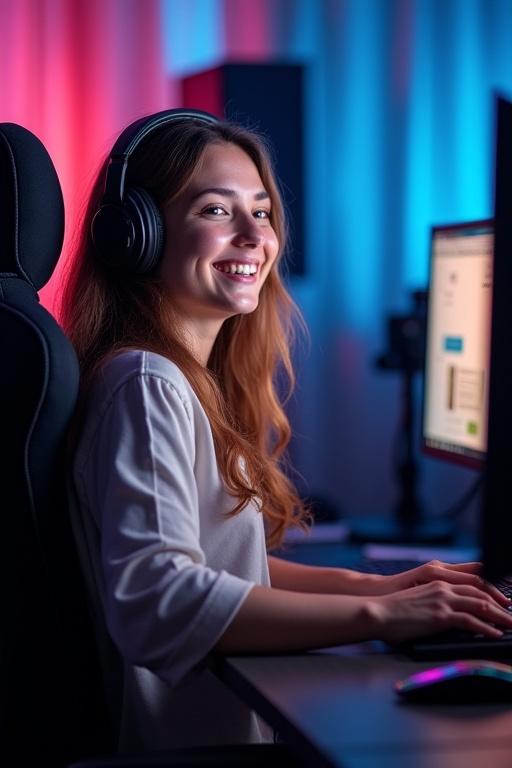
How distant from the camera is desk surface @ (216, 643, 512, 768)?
85 cm

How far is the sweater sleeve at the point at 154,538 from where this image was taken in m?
1.09

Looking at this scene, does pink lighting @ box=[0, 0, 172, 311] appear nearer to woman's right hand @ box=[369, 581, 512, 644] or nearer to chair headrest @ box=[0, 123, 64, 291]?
chair headrest @ box=[0, 123, 64, 291]

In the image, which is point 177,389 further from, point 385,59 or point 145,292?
point 385,59

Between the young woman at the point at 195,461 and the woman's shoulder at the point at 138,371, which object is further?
the woman's shoulder at the point at 138,371

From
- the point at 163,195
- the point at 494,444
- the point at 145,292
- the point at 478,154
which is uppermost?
the point at 478,154

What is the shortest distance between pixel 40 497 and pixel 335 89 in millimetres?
2302

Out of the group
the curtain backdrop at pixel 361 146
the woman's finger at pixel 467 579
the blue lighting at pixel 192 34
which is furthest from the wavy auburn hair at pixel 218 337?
the blue lighting at pixel 192 34

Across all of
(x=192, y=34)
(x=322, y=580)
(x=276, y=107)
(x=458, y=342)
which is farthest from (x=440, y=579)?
(x=192, y=34)

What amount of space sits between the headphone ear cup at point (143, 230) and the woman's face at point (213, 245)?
20 mm

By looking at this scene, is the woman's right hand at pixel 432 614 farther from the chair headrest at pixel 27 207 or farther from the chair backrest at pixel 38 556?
the chair headrest at pixel 27 207

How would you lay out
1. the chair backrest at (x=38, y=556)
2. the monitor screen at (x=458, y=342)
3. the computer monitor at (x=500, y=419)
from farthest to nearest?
the monitor screen at (x=458, y=342), the chair backrest at (x=38, y=556), the computer monitor at (x=500, y=419)

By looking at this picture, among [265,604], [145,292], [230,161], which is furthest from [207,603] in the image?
[230,161]

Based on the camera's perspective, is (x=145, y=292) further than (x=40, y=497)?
Yes

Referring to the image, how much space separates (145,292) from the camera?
Result: 1463 millimetres
